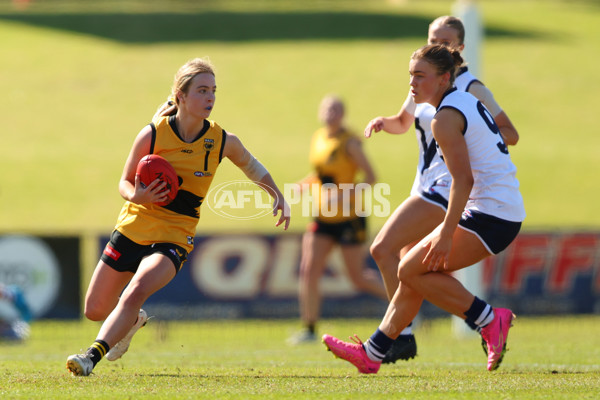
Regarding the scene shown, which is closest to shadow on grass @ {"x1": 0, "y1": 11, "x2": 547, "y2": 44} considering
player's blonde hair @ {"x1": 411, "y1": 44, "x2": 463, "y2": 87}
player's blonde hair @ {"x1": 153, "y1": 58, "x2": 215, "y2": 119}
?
player's blonde hair @ {"x1": 153, "y1": 58, "x2": 215, "y2": 119}

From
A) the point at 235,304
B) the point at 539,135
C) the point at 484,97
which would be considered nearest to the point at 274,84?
the point at 539,135

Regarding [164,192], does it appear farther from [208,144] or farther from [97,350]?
[97,350]

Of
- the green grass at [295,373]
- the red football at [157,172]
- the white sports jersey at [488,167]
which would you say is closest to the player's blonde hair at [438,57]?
the white sports jersey at [488,167]

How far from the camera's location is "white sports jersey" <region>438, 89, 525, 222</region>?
5918 mm

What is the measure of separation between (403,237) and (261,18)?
129 ft

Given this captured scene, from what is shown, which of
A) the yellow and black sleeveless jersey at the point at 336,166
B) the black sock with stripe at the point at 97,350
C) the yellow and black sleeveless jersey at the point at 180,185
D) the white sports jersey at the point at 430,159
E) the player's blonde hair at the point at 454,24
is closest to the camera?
the black sock with stripe at the point at 97,350

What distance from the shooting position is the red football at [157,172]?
230 inches

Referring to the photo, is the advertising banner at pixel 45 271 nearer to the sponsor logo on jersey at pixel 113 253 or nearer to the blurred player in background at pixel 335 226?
the blurred player in background at pixel 335 226

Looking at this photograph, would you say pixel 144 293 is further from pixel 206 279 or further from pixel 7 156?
pixel 7 156

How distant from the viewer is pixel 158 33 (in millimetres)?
41594

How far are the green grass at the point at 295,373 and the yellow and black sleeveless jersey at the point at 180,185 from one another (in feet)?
2.95

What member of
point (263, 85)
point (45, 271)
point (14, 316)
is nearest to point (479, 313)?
point (14, 316)

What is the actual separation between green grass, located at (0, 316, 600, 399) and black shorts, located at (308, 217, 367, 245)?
1.24 meters

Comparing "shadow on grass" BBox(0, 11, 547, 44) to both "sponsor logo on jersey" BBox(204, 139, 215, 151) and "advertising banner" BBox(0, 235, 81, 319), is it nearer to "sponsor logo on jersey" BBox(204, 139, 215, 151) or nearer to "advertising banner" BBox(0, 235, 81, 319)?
"advertising banner" BBox(0, 235, 81, 319)
